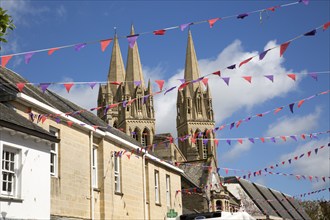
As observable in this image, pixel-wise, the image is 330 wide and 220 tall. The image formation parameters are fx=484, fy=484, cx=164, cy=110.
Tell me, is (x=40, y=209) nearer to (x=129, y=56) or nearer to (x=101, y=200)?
(x=101, y=200)

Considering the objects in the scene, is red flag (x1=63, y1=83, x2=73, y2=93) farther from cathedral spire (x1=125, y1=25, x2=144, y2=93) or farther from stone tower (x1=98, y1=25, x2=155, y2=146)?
cathedral spire (x1=125, y1=25, x2=144, y2=93)

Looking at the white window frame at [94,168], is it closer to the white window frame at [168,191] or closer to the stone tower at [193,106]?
the white window frame at [168,191]

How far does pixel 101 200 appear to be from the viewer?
19.1 metres

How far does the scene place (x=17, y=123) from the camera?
13.0 m

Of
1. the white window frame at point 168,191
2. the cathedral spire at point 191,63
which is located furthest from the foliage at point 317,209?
the white window frame at point 168,191

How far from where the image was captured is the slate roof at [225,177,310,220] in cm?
5800

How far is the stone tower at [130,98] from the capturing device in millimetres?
95250

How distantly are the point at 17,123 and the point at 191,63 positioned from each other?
90276 millimetres

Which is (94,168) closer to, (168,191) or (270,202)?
(168,191)

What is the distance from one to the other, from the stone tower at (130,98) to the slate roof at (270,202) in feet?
101

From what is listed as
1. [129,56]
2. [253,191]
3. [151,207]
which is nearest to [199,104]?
[129,56]

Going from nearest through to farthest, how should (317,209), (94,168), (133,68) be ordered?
1. (94,168)
2. (317,209)
3. (133,68)

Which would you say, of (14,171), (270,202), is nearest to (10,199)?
(14,171)

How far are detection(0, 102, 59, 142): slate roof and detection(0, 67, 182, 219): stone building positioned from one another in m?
0.19
